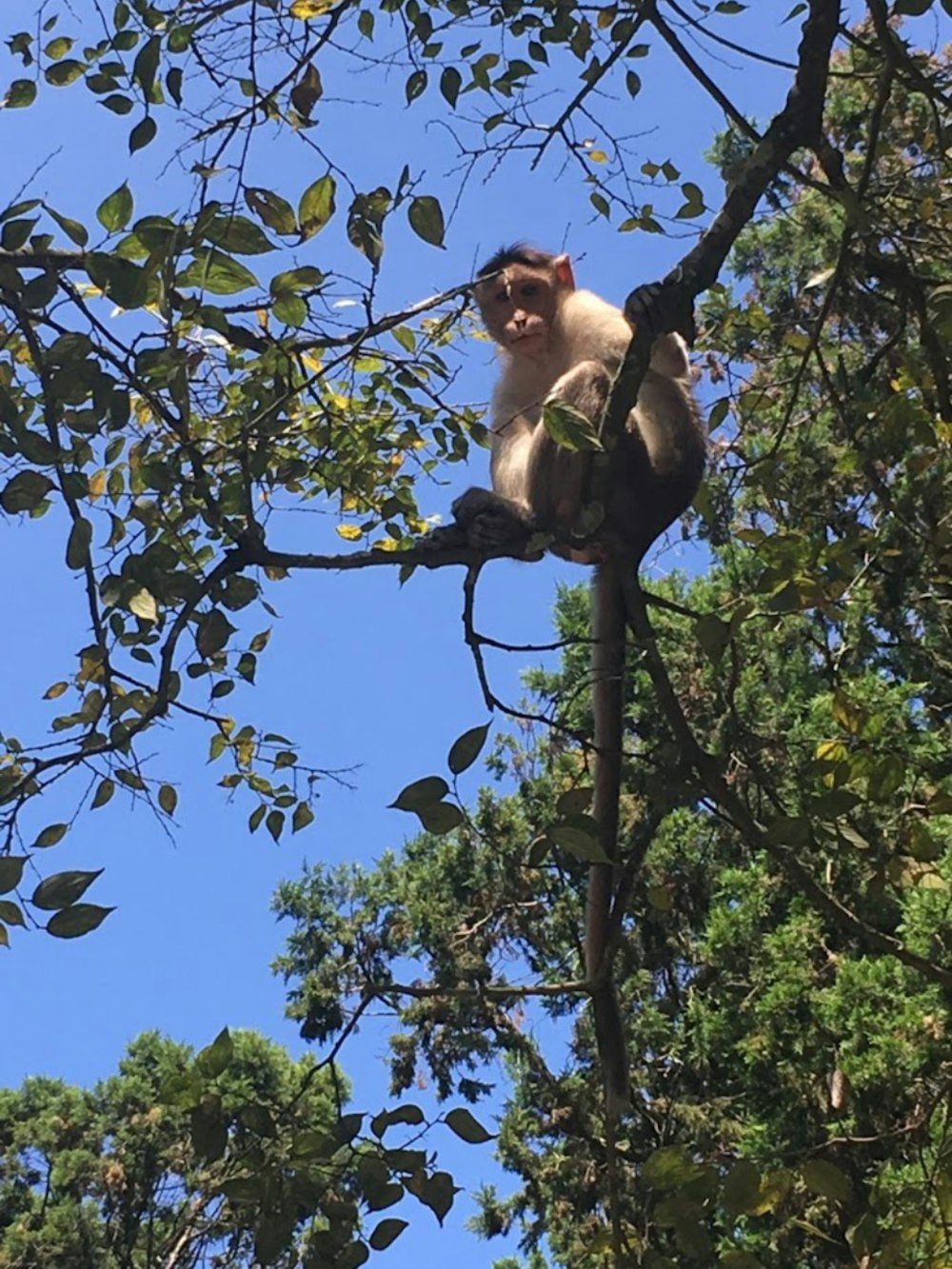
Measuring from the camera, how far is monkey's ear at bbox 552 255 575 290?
5469 millimetres

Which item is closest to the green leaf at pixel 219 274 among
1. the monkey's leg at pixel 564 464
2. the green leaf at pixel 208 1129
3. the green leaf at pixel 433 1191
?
the green leaf at pixel 208 1129

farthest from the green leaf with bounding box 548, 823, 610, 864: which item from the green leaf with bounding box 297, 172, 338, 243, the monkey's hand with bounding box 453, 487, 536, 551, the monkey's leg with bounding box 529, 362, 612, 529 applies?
the monkey's leg with bounding box 529, 362, 612, 529

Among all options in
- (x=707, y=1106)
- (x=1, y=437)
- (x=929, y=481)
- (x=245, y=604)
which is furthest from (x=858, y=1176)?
(x=1, y=437)

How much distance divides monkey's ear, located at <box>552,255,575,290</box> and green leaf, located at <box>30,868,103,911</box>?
4.15 meters

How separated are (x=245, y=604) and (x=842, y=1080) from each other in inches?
302

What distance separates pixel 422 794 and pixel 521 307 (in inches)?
145

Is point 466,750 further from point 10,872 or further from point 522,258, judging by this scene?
point 522,258

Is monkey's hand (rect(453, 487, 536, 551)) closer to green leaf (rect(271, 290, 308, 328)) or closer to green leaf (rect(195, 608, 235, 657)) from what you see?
green leaf (rect(195, 608, 235, 657))

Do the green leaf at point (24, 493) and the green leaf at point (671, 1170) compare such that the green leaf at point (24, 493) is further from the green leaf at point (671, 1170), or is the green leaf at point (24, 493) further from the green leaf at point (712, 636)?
the green leaf at point (671, 1170)

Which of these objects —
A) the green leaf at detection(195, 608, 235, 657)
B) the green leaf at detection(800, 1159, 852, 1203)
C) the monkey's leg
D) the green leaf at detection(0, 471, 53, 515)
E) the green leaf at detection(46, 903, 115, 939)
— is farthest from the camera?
the monkey's leg

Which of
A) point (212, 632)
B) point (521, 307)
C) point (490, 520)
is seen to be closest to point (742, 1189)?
point (212, 632)

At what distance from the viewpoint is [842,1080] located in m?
9.02

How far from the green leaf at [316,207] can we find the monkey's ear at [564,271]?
10.9 feet

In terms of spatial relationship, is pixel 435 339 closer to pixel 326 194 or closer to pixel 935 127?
pixel 935 127
